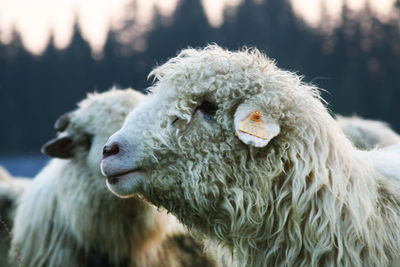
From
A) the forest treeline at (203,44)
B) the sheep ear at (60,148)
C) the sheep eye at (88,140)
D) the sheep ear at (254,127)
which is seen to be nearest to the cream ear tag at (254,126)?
the sheep ear at (254,127)

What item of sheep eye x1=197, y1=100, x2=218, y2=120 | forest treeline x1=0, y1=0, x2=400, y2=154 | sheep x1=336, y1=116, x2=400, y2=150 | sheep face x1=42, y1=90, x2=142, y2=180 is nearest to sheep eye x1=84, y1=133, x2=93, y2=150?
sheep face x1=42, y1=90, x2=142, y2=180

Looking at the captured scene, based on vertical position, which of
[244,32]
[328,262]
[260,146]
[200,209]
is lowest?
[328,262]

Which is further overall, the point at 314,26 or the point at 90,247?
the point at 314,26

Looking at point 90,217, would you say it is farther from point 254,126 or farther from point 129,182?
point 254,126

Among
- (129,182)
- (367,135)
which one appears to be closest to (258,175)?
(129,182)

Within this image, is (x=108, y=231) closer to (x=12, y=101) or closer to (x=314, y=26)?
(x=314, y=26)

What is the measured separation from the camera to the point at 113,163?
244 centimetres

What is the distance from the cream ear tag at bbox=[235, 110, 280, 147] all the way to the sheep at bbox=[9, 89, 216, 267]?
1.82 metres

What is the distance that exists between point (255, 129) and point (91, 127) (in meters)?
2.26

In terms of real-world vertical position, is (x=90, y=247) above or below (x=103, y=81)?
below

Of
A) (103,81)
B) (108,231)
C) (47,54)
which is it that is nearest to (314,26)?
(103,81)

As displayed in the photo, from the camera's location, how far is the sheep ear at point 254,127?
232 cm

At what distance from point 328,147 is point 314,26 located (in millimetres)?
32029

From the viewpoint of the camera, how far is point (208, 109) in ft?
8.50
